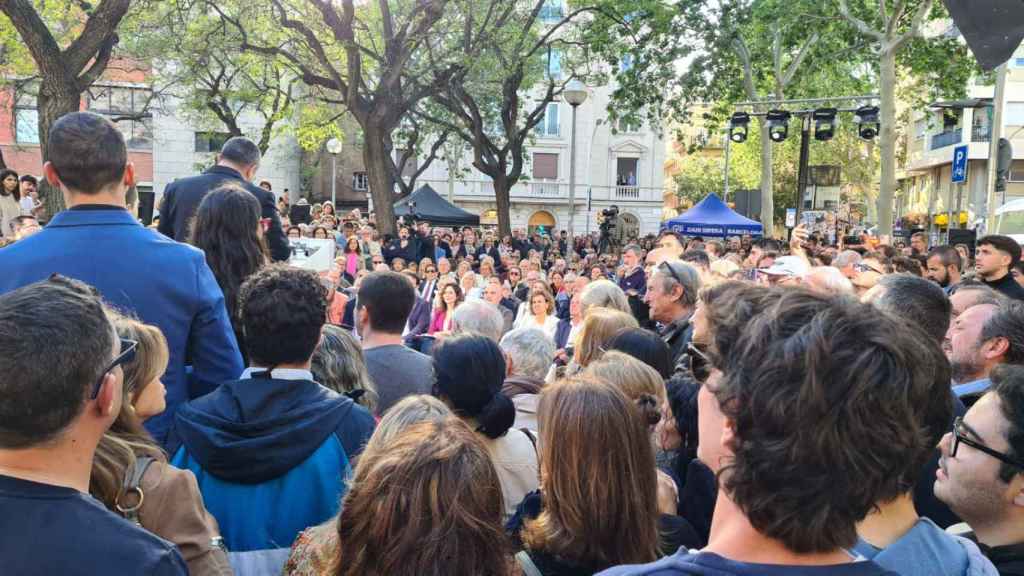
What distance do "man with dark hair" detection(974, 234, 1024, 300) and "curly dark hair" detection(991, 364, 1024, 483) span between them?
6308mm

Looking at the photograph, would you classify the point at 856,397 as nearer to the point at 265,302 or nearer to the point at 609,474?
the point at 609,474

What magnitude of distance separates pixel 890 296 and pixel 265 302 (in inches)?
111

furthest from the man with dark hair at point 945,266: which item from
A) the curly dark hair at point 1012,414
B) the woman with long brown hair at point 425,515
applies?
the woman with long brown hair at point 425,515

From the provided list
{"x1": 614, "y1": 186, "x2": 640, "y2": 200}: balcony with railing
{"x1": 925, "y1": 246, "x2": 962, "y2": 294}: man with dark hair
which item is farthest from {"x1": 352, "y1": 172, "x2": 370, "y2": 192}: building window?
{"x1": 925, "y1": 246, "x2": 962, "y2": 294}: man with dark hair

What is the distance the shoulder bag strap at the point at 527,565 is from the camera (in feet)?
7.66

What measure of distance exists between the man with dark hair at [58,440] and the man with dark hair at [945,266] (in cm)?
949

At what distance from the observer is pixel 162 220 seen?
4434mm

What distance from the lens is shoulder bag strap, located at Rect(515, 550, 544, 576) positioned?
2336mm

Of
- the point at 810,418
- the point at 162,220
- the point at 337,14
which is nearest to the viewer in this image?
the point at 810,418

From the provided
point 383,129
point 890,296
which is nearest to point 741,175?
point 383,129

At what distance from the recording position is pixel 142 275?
2.89m

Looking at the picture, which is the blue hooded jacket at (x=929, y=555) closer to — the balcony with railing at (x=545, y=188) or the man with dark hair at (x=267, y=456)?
the man with dark hair at (x=267, y=456)

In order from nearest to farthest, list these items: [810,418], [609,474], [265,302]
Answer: [810,418]
[609,474]
[265,302]

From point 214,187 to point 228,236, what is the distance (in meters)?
0.65
